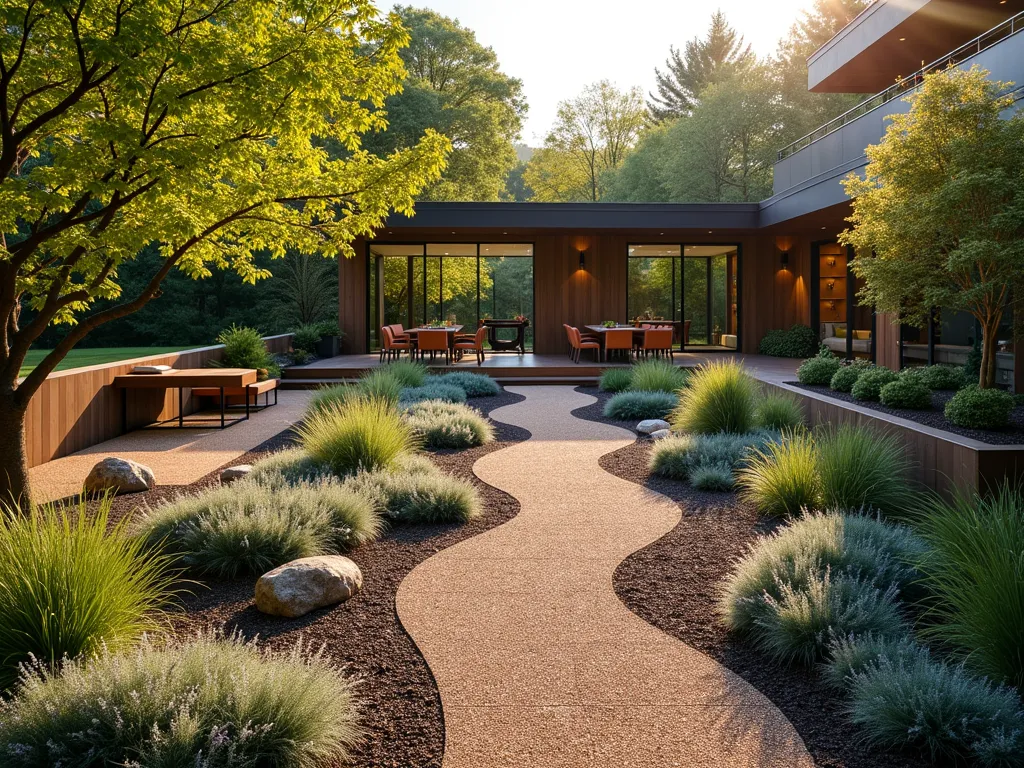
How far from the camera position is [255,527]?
4.30m

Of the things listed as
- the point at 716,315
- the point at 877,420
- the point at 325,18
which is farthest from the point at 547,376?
the point at 325,18

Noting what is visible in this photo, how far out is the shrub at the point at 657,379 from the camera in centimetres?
1111

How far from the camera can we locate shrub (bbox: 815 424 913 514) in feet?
16.7

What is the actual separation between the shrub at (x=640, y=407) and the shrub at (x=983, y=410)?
3.98 m

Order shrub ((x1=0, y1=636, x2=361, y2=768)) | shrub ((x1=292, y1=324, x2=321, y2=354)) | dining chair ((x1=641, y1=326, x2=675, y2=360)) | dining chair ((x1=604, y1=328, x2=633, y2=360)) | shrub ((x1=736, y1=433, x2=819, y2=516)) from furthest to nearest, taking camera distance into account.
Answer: shrub ((x1=292, y1=324, x2=321, y2=354)) < dining chair ((x1=604, y1=328, x2=633, y2=360)) < dining chair ((x1=641, y1=326, x2=675, y2=360)) < shrub ((x1=736, y1=433, x2=819, y2=516)) < shrub ((x1=0, y1=636, x2=361, y2=768))

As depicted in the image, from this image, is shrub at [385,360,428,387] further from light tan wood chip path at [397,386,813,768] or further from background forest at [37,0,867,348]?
background forest at [37,0,867,348]

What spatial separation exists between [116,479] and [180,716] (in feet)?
14.5

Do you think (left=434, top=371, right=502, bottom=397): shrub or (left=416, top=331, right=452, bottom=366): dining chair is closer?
(left=434, top=371, right=502, bottom=397): shrub

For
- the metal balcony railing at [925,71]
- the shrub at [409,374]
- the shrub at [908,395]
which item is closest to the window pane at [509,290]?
the metal balcony railing at [925,71]

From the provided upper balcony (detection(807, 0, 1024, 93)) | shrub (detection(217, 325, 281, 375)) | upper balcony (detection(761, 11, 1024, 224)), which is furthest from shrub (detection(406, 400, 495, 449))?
upper balcony (detection(807, 0, 1024, 93))

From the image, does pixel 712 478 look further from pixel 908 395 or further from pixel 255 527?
pixel 255 527

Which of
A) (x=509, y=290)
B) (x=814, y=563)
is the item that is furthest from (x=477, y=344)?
(x=509, y=290)

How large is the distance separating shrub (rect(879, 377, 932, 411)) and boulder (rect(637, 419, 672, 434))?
7.92 feet

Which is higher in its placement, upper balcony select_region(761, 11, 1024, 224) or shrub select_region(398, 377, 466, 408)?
upper balcony select_region(761, 11, 1024, 224)
